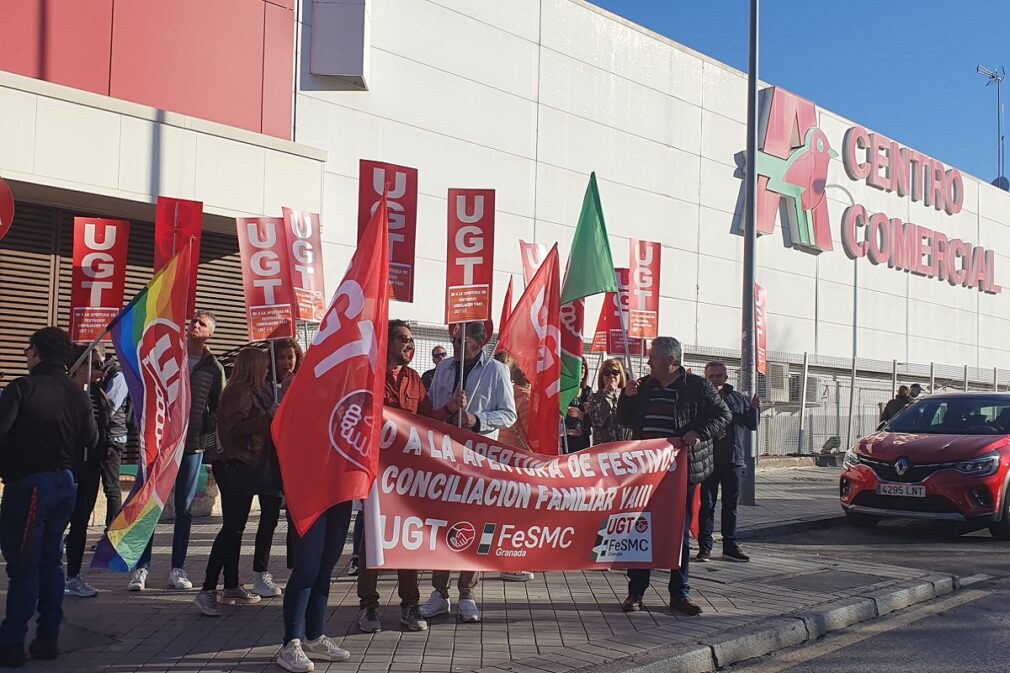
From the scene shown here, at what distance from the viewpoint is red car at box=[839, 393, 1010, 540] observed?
11.5m

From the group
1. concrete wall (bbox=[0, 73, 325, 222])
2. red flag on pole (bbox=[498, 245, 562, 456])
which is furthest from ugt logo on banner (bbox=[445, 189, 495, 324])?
concrete wall (bbox=[0, 73, 325, 222])

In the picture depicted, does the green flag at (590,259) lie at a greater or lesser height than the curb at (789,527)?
greater

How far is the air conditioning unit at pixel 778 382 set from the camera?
939 inches

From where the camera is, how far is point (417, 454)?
→ 20.8 feet

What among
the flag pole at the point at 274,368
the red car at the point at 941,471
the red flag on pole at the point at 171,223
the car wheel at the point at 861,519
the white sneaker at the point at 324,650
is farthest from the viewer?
the car wheel at the point at 861,519

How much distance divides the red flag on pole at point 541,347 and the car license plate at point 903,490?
18.0ft

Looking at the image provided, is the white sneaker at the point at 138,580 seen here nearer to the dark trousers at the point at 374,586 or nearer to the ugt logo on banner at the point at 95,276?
the dark trousers at the point at 374,586

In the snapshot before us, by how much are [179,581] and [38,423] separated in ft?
8.09

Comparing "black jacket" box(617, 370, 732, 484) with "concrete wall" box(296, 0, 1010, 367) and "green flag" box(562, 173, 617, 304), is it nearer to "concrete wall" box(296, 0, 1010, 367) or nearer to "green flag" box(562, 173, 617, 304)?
"green flag" box(562, 173, 617, 304)

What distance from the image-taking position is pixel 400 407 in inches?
262

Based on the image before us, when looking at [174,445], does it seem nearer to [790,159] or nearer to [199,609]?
[199,609]

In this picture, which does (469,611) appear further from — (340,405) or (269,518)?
(340,405)

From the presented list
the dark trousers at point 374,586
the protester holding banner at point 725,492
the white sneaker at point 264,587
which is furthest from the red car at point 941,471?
the white sneaker at point 264,587

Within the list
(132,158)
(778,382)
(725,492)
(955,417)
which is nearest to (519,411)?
(725,492)
